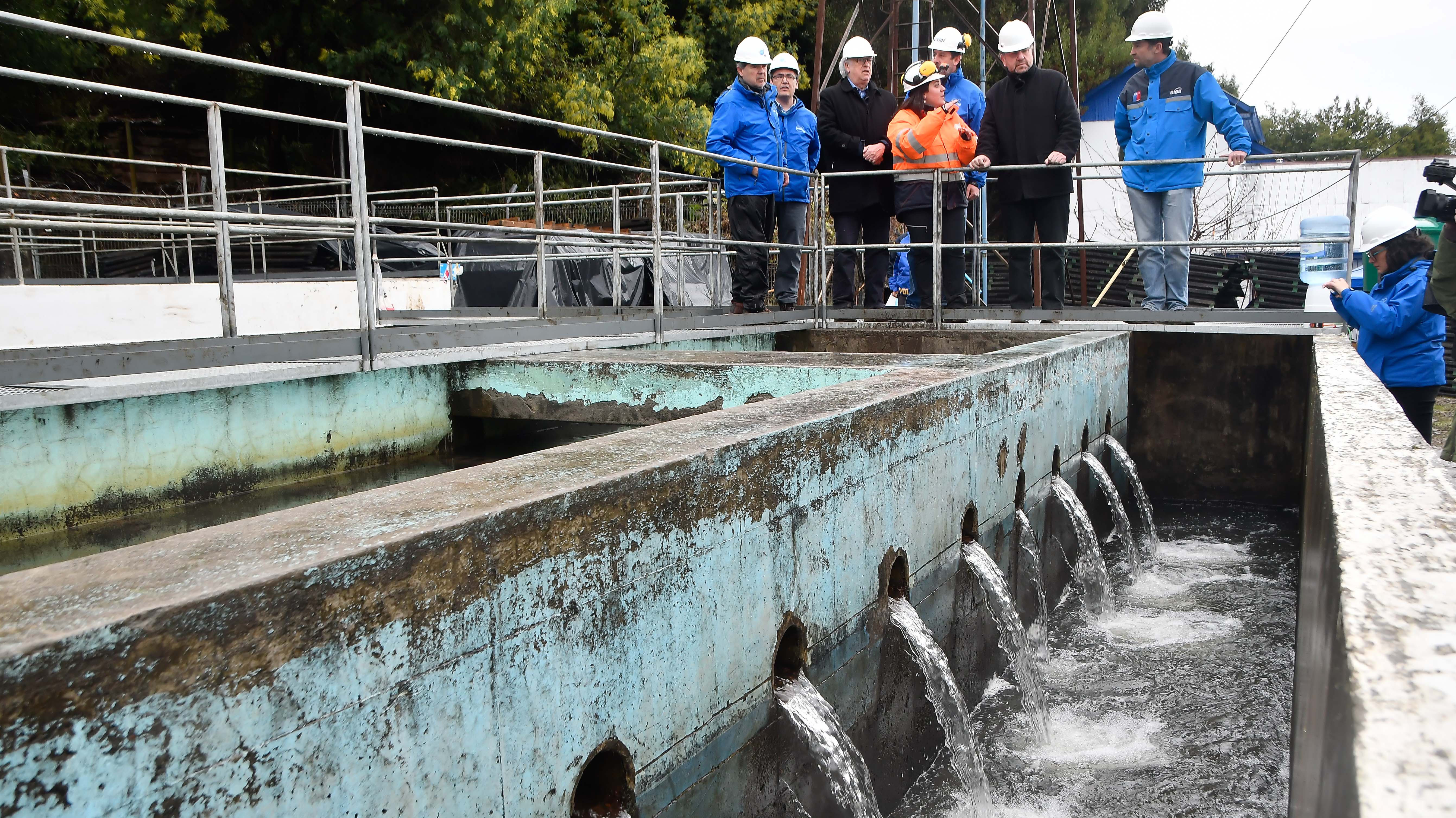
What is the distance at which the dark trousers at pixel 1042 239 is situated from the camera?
26.4 feet

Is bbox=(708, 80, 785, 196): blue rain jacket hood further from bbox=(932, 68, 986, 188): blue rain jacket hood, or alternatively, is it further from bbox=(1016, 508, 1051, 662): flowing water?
bbox=(1016, 508, 1051, 662): flowing water

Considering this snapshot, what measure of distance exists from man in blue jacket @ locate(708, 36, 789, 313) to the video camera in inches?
155

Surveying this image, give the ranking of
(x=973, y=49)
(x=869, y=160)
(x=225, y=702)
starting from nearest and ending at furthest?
(x=225, y=702) < (x=869, y=160) < (x=973, y=49)

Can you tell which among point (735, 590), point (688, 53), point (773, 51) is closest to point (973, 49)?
point (773, 51)

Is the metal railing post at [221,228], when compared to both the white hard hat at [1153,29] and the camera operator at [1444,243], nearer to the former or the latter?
the camera operator at [1444,243]

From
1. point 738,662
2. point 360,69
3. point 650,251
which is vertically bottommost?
point 738,662

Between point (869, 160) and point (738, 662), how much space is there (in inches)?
250

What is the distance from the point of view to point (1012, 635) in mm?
4625

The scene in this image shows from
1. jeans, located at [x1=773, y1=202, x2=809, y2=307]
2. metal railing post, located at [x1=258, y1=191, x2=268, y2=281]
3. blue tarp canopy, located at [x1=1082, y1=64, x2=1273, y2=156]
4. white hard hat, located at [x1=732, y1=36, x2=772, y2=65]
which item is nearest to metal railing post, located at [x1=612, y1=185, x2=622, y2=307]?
jeans, located at [x1=773, y1=202, x2=809, y2=307]

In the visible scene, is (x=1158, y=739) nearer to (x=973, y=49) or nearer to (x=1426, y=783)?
(x=1426, y=783)

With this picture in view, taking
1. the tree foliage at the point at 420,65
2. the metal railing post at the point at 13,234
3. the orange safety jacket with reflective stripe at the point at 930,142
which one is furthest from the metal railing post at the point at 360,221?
the tree foliage at the point at 420,65

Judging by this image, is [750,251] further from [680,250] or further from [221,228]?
[221,228]

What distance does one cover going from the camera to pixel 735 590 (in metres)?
2.58

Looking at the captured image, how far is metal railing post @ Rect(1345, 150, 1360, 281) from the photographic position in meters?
7.14
